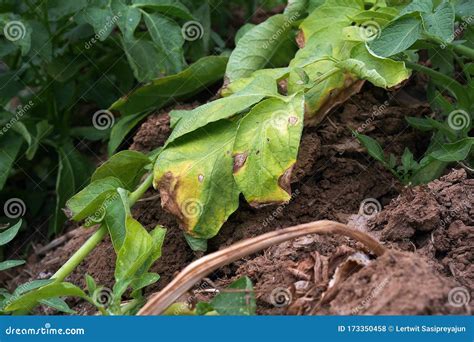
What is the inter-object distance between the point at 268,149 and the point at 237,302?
489 mm

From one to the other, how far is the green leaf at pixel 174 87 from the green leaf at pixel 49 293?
874 mm

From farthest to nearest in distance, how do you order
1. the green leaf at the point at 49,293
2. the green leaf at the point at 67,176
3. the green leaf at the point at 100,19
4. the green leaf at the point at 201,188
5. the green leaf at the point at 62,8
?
the green leaf at the point at 67,176
the green leaf at the point at 62,8
the green leaf at the point at 100,19
the green leaf at the point at 201,188
the green leaf at the point at 49,293

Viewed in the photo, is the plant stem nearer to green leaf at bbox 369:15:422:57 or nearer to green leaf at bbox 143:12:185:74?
green leaf at bbox 143:12:185:74

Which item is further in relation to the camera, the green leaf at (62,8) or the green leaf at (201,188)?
the green leaf at (62,8)

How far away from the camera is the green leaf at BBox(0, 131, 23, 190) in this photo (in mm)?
2623

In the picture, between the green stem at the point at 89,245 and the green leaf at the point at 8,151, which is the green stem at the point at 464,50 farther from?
the green leaf at the point at 8,151

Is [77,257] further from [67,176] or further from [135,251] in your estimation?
[67,176]

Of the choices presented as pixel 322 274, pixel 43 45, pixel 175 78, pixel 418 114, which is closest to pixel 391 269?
pixel 322 274

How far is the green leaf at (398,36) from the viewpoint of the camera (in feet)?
6.65

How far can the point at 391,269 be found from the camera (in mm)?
1567

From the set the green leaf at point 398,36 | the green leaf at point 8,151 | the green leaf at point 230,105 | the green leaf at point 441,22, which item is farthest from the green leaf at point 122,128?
the green leaf at point 441,22

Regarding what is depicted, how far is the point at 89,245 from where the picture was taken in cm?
211

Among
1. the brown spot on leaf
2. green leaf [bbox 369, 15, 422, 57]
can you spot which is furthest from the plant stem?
green leaf [bbox 369, 15, 422, 57]

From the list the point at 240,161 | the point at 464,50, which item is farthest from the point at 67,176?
the point at 464,50
